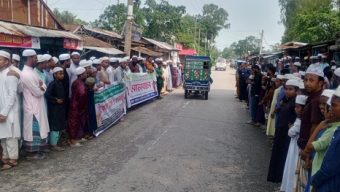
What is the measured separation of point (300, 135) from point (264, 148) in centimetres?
399

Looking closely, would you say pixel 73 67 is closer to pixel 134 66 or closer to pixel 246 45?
pixel 134 66

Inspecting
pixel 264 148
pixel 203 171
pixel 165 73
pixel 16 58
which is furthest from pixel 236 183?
pixel 165 73

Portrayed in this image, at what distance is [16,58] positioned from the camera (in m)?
7.72

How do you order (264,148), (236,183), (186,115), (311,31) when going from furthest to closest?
(311,31)
(186,115)
(264,148)
(236,183)

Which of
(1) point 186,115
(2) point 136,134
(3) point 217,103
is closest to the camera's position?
(2) point 136,134

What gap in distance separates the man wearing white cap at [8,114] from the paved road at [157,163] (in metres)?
0.29

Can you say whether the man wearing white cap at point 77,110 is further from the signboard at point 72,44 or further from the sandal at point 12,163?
the signboard at point 72,44

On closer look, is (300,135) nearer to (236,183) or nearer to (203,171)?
(236,183)

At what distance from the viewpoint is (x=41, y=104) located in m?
7.08

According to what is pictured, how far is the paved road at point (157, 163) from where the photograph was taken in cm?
572

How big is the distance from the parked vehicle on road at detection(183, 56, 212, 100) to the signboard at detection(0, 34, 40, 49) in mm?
7816

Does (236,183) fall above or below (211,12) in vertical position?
below

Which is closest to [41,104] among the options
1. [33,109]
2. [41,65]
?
[33,109]

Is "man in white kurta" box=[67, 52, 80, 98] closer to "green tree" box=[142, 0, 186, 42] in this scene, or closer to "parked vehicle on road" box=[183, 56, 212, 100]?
"parked vehicle on road" box=[183, 56, 212, 100]
